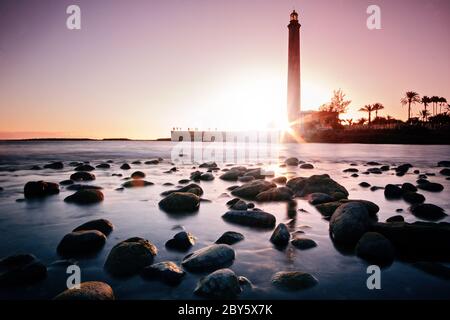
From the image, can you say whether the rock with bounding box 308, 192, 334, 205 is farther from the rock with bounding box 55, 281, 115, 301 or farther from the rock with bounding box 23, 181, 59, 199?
the rock with bounding box 23, 181, 59, 199

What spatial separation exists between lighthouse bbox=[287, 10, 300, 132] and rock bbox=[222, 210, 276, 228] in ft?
193

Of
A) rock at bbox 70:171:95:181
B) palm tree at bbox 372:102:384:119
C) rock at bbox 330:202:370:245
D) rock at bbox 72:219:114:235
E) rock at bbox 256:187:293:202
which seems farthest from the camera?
palm tree at bbox 372:102:384:119

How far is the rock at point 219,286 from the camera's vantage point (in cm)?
278

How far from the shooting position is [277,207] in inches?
252

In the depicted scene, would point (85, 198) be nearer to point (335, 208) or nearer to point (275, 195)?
point (275, 195)

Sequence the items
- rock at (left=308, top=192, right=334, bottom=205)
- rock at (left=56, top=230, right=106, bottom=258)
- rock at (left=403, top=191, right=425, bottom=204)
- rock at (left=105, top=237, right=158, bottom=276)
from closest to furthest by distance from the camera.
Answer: rock at (left=105, top=237, right=158, bottom=276), rock at (left=56, top=230, right=106, bottom=258), rock at (left=308, top=192, right=334, bottom=205), rock at (left=403, top=191, right=425, bottom=204)

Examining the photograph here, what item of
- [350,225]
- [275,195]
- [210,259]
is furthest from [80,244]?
[275,195]

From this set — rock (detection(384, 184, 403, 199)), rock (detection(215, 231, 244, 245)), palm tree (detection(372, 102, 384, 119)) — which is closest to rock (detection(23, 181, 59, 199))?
rock (detection(215, 231, 244, 245))

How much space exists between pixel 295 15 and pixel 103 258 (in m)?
74.1

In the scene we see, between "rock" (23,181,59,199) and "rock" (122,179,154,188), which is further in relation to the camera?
"rock" (122,179,154,188)

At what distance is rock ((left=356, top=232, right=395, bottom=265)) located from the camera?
3541 mm

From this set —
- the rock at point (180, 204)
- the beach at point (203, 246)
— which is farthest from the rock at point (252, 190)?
the rock at point (180, 204)

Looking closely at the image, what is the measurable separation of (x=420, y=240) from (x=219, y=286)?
287 cm

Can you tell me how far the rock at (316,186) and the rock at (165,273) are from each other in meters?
5.19
